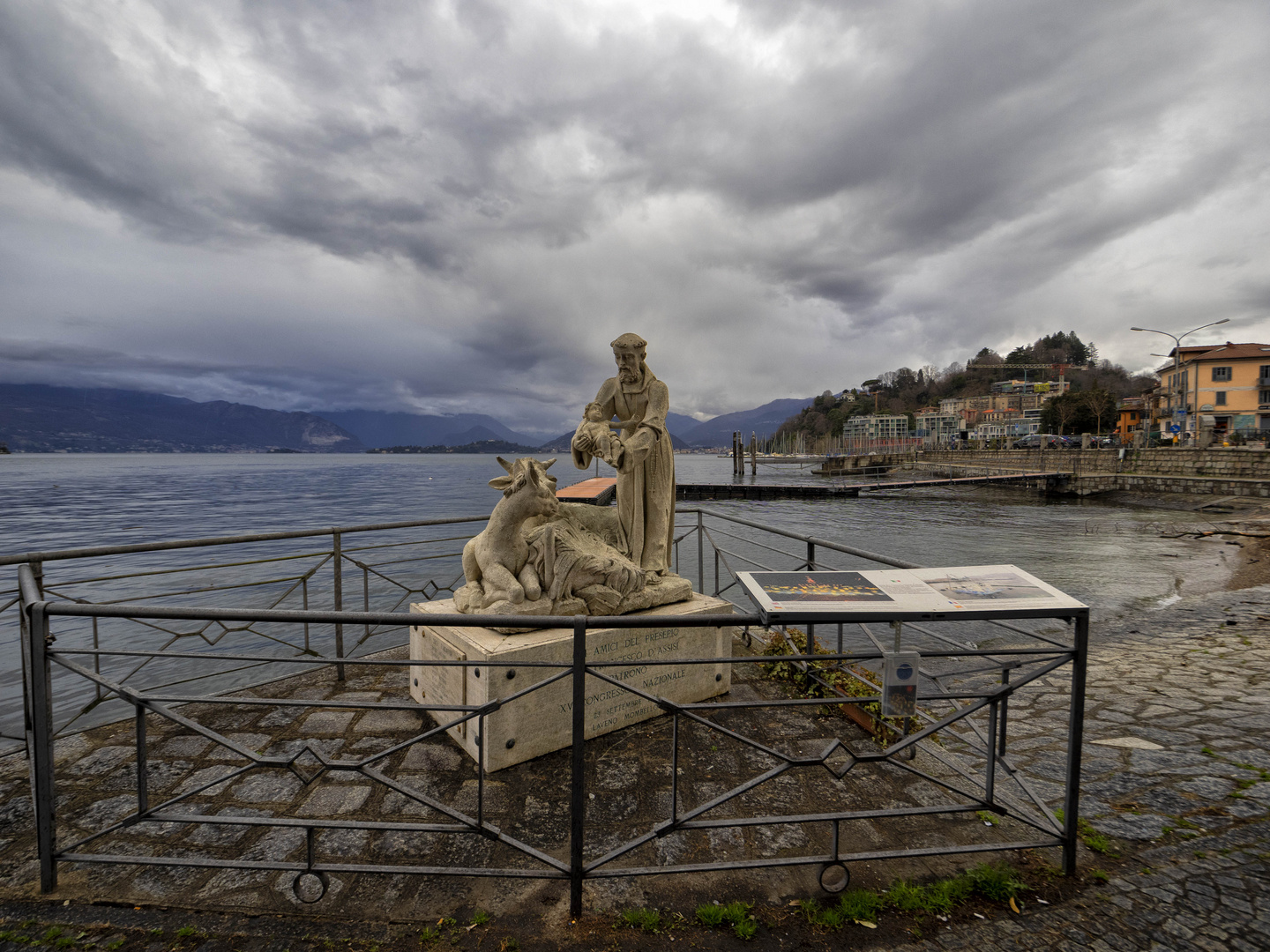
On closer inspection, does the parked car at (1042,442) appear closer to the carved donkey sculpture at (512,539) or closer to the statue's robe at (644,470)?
the statue's robe at (644,470)

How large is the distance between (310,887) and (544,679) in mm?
1519

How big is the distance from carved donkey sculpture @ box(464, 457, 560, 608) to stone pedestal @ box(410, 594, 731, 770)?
36cm

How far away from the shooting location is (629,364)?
15.8 ft

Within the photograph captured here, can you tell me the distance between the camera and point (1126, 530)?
2116cm

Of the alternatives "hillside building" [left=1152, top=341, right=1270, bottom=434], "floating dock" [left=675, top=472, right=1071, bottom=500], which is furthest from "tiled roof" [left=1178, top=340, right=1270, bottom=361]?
"floating dock" [left=675, top=472, right=1071, bottom=500]

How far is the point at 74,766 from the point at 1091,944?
214 inches

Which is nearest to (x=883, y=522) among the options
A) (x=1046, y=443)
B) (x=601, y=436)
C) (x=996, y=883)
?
(x=601, y=436)

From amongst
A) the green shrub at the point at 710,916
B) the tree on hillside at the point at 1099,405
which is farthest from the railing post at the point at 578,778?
the tree on hillside at the point at 1099,405

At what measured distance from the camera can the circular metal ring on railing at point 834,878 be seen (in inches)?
95.0

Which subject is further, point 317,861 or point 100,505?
point 100,505

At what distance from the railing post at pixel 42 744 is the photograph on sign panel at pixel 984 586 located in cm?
379

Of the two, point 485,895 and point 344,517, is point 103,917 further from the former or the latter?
point 344,517

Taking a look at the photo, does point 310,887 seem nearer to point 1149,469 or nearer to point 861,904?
point 861,904

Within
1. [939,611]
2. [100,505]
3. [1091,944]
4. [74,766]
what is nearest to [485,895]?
[939,611]
